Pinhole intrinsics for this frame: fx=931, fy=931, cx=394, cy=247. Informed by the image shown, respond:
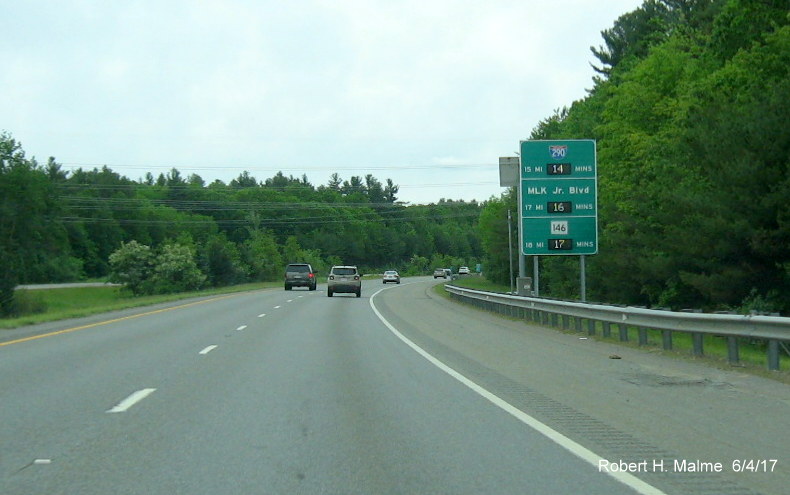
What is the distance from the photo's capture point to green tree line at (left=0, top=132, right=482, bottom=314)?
89625mm

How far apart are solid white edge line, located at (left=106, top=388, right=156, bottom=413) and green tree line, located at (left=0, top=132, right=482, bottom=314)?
58835mm

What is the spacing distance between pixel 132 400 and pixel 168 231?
147m

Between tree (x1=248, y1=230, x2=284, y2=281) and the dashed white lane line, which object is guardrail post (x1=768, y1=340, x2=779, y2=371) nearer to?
the dashed white lane line

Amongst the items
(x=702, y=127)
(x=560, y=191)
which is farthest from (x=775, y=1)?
(x=560, y=191)

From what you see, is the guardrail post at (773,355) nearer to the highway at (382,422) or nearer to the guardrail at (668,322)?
the guardrail at (668,322)

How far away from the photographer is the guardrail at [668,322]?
13570 mm

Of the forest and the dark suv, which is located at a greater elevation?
the forest

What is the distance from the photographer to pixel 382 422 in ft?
31.8

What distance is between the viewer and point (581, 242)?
1174 inches

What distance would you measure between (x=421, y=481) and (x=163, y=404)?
4971 mm

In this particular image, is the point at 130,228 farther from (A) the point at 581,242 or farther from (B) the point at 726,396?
(B) the point at 726,396

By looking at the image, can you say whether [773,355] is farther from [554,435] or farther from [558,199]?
[558,199]

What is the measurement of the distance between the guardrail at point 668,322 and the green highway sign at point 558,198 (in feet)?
7.91

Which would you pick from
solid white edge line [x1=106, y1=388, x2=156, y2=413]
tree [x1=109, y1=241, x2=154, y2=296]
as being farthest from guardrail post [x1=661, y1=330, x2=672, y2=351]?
tree [x1=109, y1=241, x2=154, y2=296]
